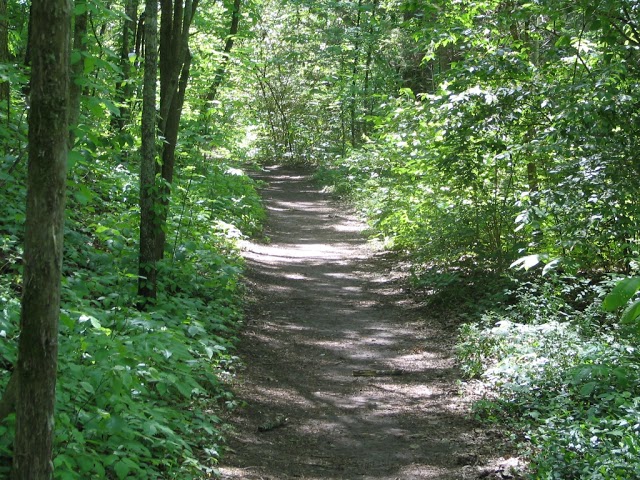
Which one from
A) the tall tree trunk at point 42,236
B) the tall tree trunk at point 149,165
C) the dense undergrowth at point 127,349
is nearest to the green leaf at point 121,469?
the dense undergrowth at point 127,349

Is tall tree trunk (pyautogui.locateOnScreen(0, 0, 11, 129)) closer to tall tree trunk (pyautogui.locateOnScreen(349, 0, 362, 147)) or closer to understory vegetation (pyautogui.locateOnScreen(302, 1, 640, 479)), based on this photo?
understory vegetation (pyautogui.locateOnScreen(302, 1, 640, 479))

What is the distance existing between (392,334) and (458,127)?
3.14 meters

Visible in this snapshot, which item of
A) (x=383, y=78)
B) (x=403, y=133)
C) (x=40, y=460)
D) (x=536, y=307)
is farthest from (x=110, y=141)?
(x=383, y=78)

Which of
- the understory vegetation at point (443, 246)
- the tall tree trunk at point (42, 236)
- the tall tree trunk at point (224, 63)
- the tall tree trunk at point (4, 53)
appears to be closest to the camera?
the tall tree trunk at point (42, 236)

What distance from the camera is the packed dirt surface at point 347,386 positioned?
5305 millimetres

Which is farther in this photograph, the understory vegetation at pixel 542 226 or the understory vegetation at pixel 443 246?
the understory vegetation at pixel 542 226

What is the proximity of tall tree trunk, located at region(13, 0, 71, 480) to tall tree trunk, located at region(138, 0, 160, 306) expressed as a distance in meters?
4.14

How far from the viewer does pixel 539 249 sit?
8.63 meters

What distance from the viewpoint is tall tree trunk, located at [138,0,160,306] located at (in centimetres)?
714

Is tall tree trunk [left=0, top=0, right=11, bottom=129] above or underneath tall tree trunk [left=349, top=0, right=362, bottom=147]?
underneath

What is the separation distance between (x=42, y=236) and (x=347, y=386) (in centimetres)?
480

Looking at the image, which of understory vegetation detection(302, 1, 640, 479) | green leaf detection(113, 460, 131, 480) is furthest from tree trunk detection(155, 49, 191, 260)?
green leaf detection(113, 460, 131, 480)

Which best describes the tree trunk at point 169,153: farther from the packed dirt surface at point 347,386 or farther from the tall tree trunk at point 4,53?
the tall tree trunk at point 4,53

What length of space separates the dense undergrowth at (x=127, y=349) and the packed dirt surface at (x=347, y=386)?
1.34ft
